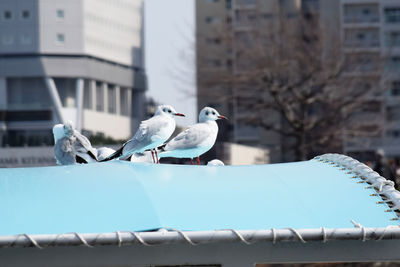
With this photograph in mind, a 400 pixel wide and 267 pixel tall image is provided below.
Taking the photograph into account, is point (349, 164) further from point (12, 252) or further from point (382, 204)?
point (12, 252)

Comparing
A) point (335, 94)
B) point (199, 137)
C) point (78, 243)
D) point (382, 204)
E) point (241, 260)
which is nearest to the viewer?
point (78, 243)

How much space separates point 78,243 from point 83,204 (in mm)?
596

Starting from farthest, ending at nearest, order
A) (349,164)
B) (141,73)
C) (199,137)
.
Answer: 1. (141,73)
2. (199,137)
3. (349,164)

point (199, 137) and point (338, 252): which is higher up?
point (199, 137)

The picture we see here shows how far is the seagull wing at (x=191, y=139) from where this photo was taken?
32.0 ft

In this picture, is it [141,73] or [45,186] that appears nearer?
[45,186]

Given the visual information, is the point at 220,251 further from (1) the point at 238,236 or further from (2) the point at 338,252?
(2) the point at 338,252

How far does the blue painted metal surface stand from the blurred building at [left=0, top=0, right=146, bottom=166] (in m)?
84.6

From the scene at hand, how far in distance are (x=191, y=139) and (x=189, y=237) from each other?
2732 millimetres

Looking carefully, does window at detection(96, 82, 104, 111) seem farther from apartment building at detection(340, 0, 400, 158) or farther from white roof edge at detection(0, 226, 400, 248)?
white roof edge at detection(0, 226, 400, 248)

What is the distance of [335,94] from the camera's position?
173 feet

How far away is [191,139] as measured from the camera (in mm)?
9781

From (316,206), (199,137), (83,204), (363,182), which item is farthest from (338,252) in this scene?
(199,137)

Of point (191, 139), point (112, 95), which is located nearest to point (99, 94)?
point (112, 95)
